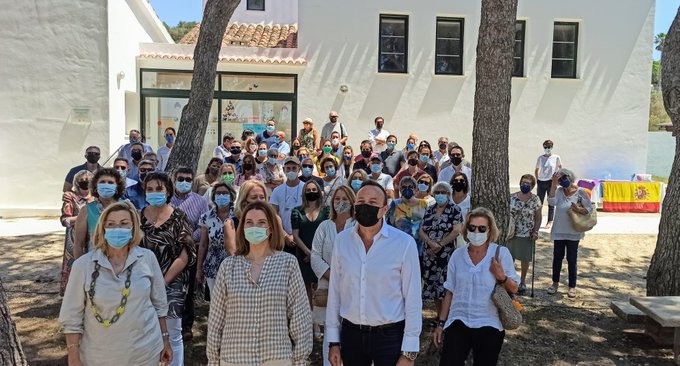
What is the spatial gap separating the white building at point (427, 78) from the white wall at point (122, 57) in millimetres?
88

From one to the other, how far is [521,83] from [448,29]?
233 centimetres

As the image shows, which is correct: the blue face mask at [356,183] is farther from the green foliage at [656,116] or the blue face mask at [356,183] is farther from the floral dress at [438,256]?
the green foliage at [656,116]

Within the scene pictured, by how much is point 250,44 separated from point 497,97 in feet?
33.4

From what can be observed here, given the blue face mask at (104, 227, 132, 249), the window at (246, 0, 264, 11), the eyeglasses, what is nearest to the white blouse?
the eyeglasses

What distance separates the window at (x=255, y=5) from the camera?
16.7 metres

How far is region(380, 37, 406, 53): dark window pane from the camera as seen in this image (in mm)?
13742

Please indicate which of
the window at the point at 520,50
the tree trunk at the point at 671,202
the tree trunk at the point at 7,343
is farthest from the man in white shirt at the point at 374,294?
the window at the point at 520,50

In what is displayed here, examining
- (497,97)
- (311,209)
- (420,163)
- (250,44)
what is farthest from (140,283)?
(250,44)

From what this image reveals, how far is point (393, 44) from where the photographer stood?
13.8 meters

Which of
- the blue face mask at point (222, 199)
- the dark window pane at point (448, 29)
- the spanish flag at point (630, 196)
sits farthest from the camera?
the spanish flag at point (630, 196)

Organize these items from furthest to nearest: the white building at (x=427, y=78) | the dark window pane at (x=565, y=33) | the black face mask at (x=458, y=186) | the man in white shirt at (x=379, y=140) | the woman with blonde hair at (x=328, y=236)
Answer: the dark window pane at (x=565, y=33) < the white building at (x=427, y=78) < the man in white shirt at (x=379, y=140) < the black face mask at (x=458, y=186) < the woman with blonde hair at (x=328, y=236)

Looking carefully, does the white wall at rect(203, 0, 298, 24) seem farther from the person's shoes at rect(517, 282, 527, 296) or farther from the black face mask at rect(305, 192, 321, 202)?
the black face mask at rect(305, 192, 321, 202)

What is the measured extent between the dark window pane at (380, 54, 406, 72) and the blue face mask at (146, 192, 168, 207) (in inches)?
406

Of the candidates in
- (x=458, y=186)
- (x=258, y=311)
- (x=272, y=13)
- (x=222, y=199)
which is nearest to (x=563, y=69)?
(x=272, y=13)
